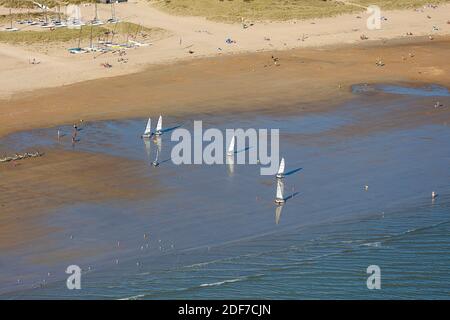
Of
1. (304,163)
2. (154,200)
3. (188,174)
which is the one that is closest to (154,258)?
(154,200)

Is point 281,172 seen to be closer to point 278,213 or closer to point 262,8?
point 278,213

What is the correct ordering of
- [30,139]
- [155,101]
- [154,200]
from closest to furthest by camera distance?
1. [154,200]
2. [30,139]
3. [155,101]

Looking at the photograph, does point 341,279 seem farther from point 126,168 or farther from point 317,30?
point 317,30

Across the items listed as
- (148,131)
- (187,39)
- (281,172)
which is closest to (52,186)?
(148,131)

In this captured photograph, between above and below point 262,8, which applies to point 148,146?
below

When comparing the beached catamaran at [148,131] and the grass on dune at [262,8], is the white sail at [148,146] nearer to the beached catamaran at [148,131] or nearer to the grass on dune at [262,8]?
the beached catamaran at [148,131]

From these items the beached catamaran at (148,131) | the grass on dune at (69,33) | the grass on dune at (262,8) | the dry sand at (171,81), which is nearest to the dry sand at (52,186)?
the dry sand at (171,81)
